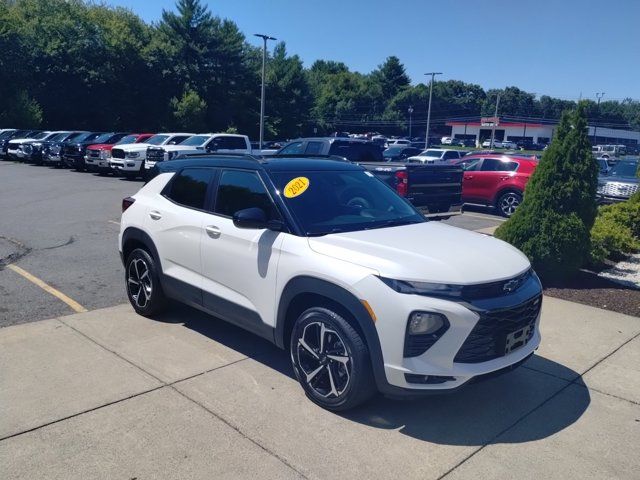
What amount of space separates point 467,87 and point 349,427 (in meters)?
152

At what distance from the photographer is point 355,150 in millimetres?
13898

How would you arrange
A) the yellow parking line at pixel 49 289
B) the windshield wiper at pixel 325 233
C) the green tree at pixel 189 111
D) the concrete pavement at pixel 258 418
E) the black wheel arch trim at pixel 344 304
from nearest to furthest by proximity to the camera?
the concrete pavement at pixel 258 418 < the black wheel arch trim at pixel 344 304 < the windshield wiper at pixel 325 233 < the yellow parking line at pixel 49 289 < the green tree at pixel 189 111

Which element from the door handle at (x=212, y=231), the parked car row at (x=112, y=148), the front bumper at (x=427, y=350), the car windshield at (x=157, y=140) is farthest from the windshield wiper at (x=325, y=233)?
the car windshield at (x=157, y=140)

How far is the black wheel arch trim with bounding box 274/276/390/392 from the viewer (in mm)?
3547

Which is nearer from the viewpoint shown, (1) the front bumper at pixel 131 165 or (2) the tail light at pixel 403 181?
(2) the tail light at pixel 403 181

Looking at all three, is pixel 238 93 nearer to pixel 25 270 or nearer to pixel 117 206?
pixel 117 206

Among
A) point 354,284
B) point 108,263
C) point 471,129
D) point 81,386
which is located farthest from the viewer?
point 471,129

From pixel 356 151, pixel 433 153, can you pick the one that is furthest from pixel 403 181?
pixel 433 153

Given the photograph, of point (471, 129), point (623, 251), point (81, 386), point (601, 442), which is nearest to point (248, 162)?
point (81, 386)

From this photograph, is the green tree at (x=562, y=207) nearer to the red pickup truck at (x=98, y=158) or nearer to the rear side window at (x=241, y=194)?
the rear side window at (x=241, y=194)

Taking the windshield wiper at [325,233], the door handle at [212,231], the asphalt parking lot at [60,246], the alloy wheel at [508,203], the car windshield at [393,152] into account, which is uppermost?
the windshield wiper at [325,233]

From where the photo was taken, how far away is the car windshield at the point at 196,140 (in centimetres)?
2002

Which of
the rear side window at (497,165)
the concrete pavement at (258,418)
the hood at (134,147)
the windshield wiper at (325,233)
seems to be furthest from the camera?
the hood at (134,147)

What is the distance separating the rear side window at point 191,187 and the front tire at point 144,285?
728 millimetres
